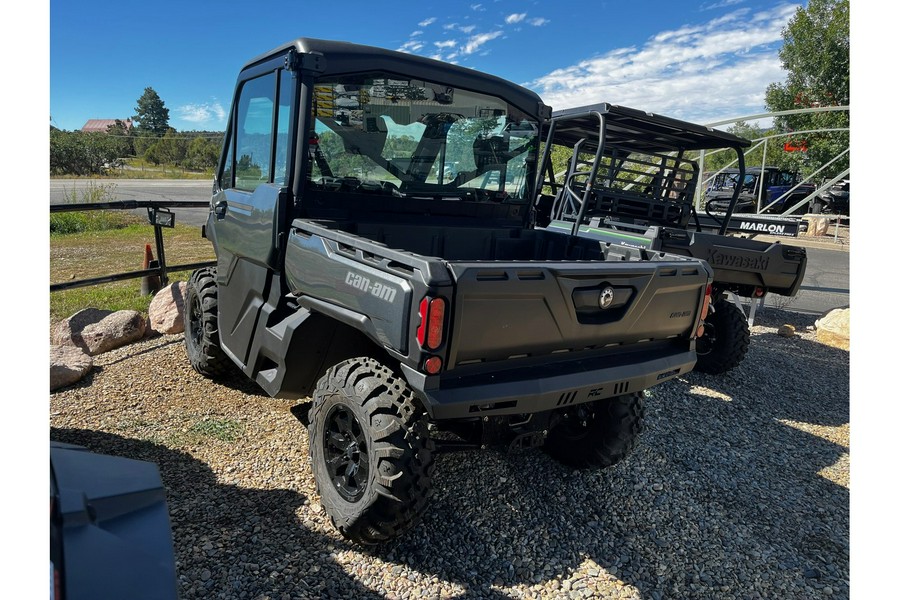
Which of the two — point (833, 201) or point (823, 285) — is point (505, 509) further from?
point (833, 201)

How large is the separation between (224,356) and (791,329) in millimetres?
7171

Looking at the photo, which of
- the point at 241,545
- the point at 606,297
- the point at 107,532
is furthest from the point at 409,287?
the point at 241,545

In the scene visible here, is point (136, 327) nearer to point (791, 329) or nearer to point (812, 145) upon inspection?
point (791, 329)

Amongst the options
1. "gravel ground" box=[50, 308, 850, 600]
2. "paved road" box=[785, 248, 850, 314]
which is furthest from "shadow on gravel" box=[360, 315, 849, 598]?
"paved road" box=[785, 248, 850, 314]

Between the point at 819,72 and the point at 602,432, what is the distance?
85.4 feet

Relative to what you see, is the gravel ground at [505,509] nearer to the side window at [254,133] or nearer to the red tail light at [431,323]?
the red tail light at [431,323]

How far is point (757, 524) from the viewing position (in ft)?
10.9

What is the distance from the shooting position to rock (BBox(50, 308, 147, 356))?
209 inches

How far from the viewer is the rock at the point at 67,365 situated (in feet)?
14.6

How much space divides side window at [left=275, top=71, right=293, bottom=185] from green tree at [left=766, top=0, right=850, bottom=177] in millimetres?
23981

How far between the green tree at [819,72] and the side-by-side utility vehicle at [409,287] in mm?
23047

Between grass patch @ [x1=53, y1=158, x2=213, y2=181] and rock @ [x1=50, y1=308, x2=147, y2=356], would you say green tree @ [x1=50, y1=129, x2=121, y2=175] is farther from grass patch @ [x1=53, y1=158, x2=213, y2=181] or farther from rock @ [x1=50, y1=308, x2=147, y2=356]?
rock @ [x1=50, y1=308, x2=147, y2=356]

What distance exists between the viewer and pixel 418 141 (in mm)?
3625

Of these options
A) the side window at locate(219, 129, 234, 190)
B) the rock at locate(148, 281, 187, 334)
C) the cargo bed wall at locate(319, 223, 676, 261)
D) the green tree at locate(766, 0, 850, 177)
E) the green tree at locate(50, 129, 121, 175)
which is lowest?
the rock at locate(148, 281, 187, 334)
